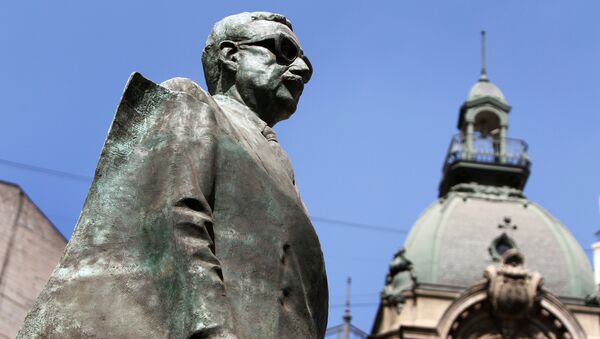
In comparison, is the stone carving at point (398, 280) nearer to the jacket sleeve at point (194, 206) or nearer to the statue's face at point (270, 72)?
the statue's face at point (270, 72)

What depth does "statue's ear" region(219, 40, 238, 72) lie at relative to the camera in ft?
21.0

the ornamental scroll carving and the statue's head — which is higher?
the ornamental scroll carving

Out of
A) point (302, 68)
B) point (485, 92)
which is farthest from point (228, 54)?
point (485, 92)

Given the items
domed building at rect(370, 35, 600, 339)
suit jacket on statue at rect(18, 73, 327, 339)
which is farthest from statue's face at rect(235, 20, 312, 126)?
domed building at rect(370, 35, 600, 339)

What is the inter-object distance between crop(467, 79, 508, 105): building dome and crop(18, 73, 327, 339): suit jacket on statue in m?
52.0

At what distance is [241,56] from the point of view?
6.41 meters

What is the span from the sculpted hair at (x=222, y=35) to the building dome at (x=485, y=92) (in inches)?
2024

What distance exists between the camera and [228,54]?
6.43 metres

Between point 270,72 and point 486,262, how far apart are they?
43362mm

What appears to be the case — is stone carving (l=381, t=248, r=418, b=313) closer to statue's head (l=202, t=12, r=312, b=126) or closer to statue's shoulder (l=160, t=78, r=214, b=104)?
statue's head (l=202, t=12, r=312, b=126)

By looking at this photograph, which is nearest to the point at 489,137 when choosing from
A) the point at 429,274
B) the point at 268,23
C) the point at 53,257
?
the point at 429,274

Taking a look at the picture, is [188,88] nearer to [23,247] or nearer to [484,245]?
[23,247]

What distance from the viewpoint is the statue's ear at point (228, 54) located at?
21.0 ft

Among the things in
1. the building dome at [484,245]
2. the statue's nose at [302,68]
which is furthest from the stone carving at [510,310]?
the statue's nose at [302,68]
